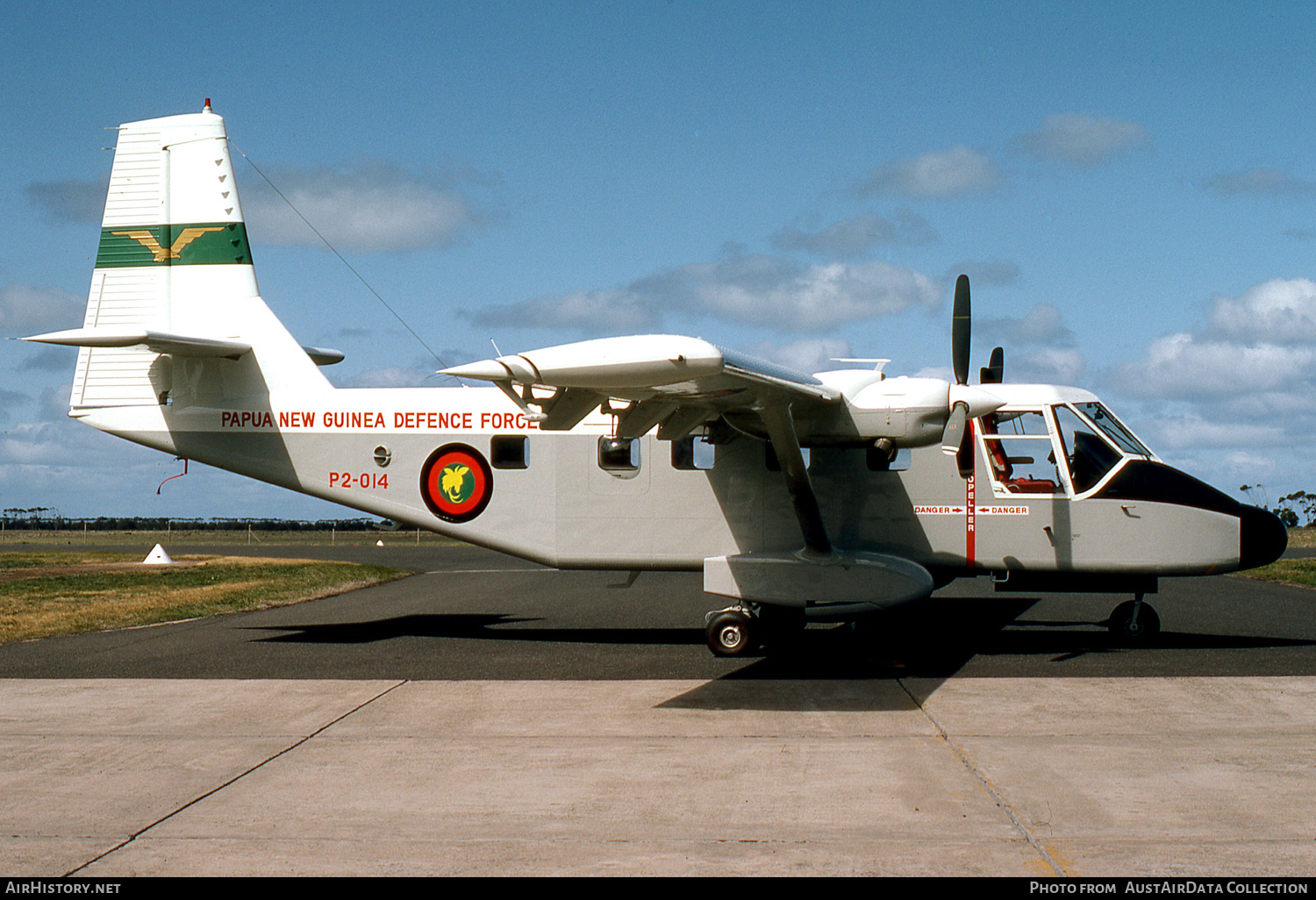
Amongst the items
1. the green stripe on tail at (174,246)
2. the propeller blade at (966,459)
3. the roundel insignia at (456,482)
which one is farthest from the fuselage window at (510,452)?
the propeller blade at (966,459)

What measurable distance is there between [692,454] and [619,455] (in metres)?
0.91

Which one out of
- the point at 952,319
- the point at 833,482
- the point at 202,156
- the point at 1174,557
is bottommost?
the point at 1174,557

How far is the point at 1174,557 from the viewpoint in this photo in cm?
1159

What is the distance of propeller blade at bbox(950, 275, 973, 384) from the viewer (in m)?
12.3

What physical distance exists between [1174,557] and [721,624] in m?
5.17

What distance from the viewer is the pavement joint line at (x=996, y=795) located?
5.11 m

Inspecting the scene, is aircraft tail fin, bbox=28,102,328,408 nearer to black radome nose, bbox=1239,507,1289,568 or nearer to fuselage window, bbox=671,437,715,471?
fuselage window, bbox=671,437,715,471

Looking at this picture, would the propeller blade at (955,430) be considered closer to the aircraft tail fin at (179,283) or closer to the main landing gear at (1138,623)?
the main landing gear at (1138,623)

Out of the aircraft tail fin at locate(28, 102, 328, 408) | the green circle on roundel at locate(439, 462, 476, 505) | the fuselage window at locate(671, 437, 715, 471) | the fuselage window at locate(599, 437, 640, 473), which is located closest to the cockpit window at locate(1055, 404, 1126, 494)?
the fuselage window at locate(671, 437, 715, 471)

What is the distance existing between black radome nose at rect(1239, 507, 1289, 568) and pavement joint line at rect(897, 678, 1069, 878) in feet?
16.5

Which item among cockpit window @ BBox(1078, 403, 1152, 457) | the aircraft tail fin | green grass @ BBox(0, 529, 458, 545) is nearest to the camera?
cockpit window @ BBox(1078, 403, 1152, 457)
